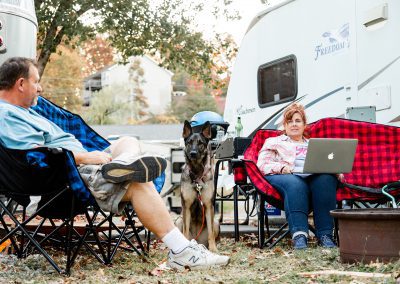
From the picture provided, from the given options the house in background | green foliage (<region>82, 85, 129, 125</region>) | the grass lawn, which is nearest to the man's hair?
Answer: the grass lawn

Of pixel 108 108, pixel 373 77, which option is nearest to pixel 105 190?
pixel 373 77

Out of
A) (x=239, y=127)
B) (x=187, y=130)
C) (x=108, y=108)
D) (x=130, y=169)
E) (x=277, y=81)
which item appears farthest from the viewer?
(x=108, y=108)

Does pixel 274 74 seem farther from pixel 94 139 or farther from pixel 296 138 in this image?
pixel 94 139

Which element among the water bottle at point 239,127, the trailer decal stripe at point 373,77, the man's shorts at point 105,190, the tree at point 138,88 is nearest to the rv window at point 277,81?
the water bottle at point 239,127

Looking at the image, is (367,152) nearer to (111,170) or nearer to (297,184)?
(297,184)

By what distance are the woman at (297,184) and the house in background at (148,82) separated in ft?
123

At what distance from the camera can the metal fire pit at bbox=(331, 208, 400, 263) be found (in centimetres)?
300

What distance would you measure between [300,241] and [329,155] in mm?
627

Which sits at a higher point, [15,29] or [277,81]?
[15,29]

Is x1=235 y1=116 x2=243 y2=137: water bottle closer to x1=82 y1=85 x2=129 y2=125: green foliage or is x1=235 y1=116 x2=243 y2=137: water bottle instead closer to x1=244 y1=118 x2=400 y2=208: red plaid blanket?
x1=244 y1=118 x2=400 y2=208: red plaid blanket

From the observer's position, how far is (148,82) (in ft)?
146

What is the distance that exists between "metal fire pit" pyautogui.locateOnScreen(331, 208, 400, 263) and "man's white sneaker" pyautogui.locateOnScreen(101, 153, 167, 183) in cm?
104

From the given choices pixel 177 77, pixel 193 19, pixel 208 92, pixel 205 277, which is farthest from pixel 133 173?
pixel 177 77

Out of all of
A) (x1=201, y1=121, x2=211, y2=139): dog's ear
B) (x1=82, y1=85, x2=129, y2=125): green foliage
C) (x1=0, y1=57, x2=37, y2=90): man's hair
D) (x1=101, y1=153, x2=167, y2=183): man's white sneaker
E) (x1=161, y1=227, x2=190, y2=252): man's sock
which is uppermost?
(x1=82, y1=85, x2=129, y2=125): green foliage
